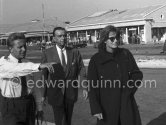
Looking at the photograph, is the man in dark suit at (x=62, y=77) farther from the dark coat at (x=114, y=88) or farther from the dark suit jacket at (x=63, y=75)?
the dark coat at (x=114, y=88)

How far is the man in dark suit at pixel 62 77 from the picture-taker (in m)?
5.62

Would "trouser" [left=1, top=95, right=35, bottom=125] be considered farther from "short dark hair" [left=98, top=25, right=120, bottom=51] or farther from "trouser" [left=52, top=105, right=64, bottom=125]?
"trouser" [left=52, top=105, right=64, bottom=125]

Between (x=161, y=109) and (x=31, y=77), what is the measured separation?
5.50 meters

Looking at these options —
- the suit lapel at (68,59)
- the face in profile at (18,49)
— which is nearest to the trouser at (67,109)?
the suit lapel at (68,59)

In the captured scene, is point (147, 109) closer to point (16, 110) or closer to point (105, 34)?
point (105, 34)

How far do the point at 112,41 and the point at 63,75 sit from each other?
127cm

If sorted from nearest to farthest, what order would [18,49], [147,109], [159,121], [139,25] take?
[18,49]
[159,121]
[147,109]
[139,25]

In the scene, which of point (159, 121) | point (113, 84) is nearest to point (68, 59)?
point (113, 84)

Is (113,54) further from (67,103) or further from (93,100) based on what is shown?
(67,103)

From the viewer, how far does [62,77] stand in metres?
5.61

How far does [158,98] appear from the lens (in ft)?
34.7

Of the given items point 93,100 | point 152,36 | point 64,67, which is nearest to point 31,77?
point 93,100

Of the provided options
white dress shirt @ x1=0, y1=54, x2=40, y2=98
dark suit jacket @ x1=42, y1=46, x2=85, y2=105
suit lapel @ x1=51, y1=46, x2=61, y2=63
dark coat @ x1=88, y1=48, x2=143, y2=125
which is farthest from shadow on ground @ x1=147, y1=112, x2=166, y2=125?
white dress shirt @ x1=0, y1=54, x2=40, y2=98

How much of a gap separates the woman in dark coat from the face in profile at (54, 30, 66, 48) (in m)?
1.25
